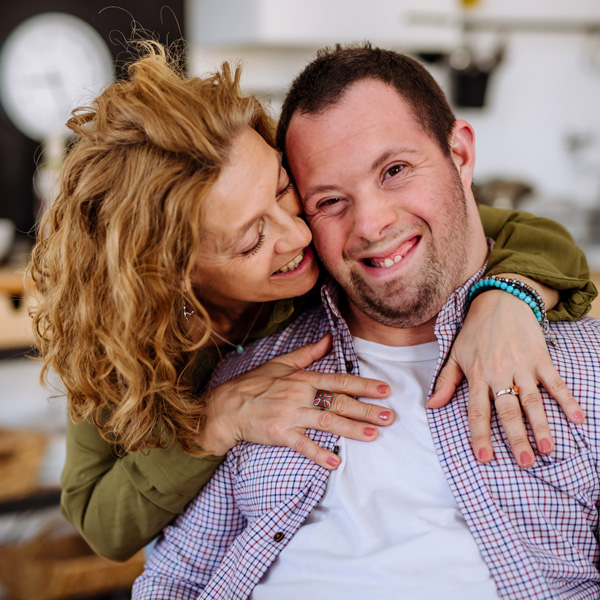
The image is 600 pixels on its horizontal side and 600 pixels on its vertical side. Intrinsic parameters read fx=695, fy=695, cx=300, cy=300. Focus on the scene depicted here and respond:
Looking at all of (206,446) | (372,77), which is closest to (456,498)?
(206,446)

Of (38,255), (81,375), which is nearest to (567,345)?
(81,375)

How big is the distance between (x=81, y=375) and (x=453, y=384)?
0.64 m

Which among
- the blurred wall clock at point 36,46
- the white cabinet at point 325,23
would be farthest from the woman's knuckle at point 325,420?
the blurred wall clock at point 36,46

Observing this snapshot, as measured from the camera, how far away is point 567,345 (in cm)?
120

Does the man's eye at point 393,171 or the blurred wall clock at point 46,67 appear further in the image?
the blurred wall clock at point 46,67

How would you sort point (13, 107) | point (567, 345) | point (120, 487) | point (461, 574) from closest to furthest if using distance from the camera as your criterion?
1. point (461, 574)
2. point (567, 345)
3. point (120, 487)
4. point (13, 107)

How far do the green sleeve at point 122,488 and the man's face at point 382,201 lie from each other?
0.45 metres

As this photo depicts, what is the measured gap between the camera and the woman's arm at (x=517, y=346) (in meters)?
1.07

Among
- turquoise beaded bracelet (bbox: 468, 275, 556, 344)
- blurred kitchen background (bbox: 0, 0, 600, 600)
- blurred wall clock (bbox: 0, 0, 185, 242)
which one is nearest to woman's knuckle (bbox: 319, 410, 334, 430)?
turquoise beaded bracelet (bbox: 468, 275, 556, 344)

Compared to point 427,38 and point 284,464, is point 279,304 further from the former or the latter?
point 427,38

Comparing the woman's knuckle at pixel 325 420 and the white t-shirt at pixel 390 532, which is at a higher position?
the woman's knuckle at pixel 325 420

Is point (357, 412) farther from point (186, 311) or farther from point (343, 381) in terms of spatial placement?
point (186, 311)

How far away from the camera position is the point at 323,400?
1255 mm

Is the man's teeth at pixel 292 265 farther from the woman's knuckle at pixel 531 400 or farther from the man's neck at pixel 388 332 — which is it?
the woman's knuckle at pixel 531 400
